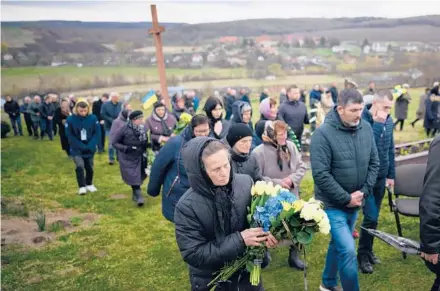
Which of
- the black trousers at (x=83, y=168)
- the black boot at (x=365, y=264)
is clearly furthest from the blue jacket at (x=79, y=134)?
the black boot at (x=365, y=264)

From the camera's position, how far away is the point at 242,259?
2.49 meters

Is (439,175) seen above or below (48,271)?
above

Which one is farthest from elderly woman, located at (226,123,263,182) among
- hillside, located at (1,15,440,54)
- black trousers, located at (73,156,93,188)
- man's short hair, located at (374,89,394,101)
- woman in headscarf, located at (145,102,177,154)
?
hillside, located at (1,15,440,54)

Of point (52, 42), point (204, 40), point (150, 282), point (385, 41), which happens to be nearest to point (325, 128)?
point (150, 282)

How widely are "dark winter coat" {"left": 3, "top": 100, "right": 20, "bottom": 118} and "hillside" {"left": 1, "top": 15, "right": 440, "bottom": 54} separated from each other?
4.73m

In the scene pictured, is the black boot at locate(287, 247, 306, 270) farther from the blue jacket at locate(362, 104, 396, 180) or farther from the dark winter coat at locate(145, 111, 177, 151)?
the dark winter coat at locate(145, 111, 177, 151)

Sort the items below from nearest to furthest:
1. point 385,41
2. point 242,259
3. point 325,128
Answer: point 242,259 → point 325,128 → point 385,41

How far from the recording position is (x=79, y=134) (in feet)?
24.8

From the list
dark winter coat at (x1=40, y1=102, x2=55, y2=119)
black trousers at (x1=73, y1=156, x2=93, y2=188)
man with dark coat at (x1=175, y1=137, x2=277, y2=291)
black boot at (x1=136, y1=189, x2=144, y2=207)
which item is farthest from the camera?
dark winter coat at (x1=40, y1=102, x2=55, y2=119)

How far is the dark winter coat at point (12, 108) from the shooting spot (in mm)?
16891

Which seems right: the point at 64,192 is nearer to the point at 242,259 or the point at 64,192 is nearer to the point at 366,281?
the point at 366,281

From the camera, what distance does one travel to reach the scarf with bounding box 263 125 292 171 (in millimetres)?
4605

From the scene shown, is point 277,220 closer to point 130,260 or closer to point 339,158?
point 339,158

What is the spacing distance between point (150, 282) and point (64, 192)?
15.8 ft
